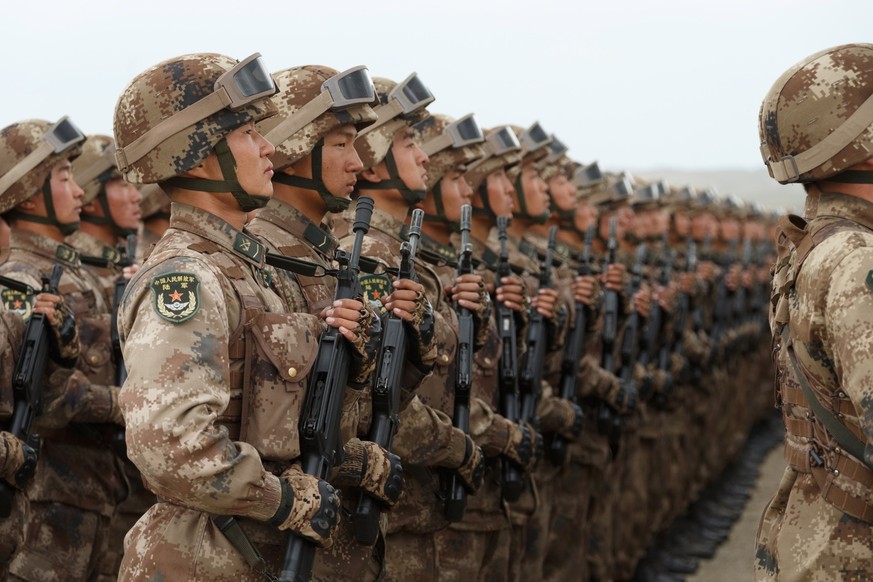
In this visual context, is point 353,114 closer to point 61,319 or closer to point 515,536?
point 61,319

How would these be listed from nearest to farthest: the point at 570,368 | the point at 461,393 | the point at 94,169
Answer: the point at 461,393
the point at 94,169
the point at 570,368

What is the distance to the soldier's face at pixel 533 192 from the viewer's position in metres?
8.66

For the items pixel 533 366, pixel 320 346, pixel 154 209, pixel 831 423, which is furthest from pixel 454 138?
pixel 831 423

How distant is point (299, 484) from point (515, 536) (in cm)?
392

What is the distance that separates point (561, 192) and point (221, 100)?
20.5ft

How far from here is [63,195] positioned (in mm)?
6871

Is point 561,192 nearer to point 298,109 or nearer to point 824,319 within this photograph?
point 298,109

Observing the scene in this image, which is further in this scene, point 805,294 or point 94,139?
point 94,139

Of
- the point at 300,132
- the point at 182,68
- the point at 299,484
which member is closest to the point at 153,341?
the point at 299,484

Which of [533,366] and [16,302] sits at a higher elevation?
[16,302]

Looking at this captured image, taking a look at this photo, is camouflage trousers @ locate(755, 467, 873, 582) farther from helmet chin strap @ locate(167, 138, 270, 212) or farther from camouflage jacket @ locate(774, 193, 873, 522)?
helmet chin strap @ locate(167, 138, 270, 212)

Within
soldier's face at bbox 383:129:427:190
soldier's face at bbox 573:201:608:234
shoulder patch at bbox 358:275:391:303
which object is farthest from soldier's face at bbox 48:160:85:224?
soldier's face at bbox 573:201:608:234

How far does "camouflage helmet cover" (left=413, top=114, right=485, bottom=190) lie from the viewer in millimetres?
6984

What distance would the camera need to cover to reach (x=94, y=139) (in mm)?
8258
